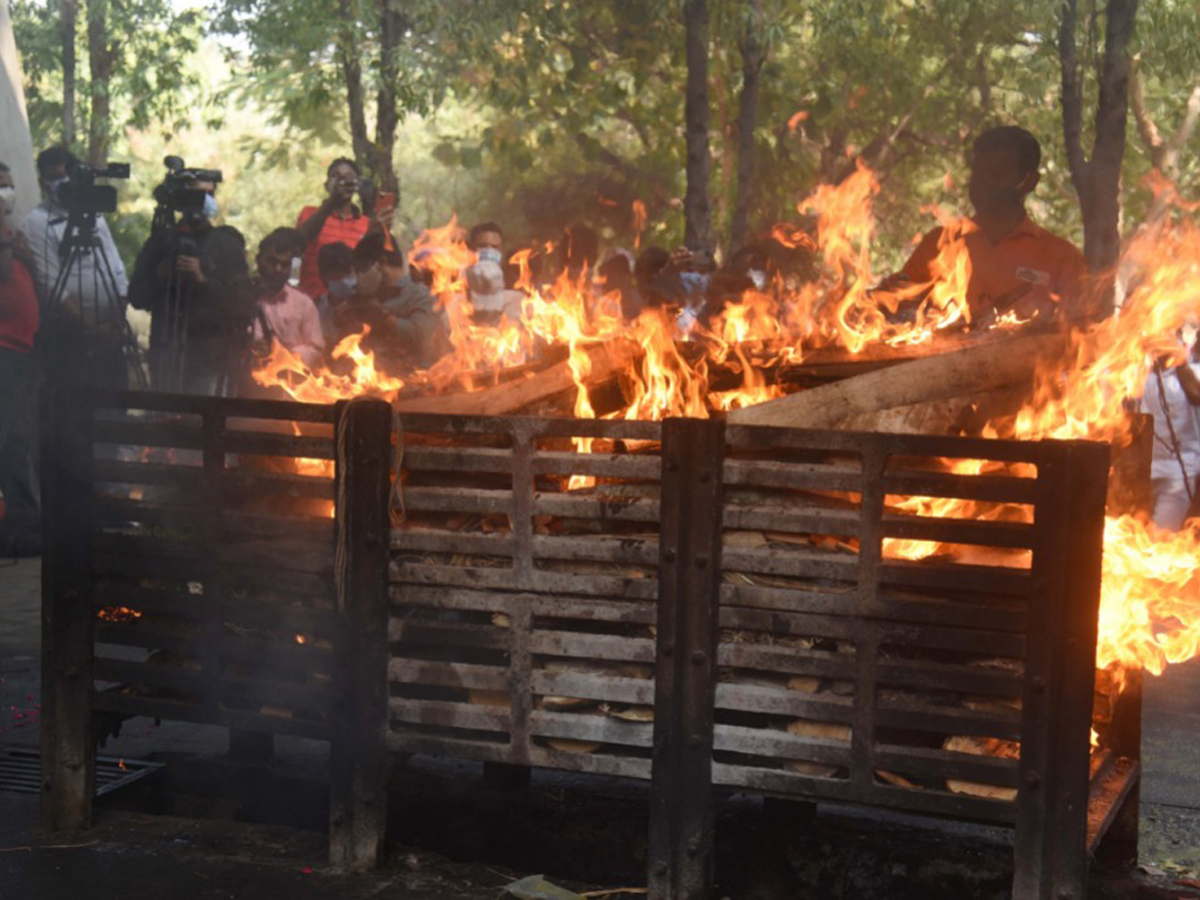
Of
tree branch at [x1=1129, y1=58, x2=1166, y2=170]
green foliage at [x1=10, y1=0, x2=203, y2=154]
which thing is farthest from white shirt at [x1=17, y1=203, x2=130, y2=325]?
tree branch at [x1=1129, y1=58, x2=1166, y2=170]

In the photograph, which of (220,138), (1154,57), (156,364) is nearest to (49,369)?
(156,364)

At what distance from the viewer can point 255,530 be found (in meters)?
5.02

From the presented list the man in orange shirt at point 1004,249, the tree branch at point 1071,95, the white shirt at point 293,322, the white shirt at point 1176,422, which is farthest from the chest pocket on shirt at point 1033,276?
the tree branch at point 1071,95

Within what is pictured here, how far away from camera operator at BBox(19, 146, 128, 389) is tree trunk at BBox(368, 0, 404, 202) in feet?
18.2

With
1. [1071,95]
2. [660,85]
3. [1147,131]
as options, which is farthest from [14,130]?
[1147,131]

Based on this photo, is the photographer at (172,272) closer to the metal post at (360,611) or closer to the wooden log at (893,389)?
the metal post at (360,611)

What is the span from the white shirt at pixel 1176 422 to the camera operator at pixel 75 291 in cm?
811

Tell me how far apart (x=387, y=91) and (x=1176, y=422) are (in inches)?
407

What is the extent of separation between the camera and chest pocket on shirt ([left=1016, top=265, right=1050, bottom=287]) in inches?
265

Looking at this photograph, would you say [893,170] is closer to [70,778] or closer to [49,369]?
[49,369]

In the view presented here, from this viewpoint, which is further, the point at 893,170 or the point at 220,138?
the point at 220,138

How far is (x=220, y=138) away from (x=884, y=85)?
37.2m

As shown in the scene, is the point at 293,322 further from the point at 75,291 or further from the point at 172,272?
the point at 75,291

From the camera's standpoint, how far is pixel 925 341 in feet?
19.0
